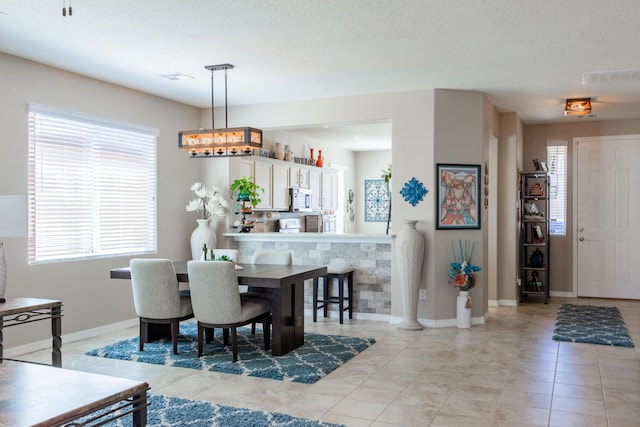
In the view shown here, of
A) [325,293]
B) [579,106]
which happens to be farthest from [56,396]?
[579,106]

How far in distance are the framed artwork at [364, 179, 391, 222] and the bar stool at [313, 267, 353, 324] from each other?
505cm

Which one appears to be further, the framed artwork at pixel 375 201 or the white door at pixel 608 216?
the framed artwork at pixel 375 201

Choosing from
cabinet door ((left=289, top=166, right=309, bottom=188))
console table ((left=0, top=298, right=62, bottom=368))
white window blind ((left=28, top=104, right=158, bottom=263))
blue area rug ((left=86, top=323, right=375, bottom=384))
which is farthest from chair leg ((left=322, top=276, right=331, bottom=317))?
console table ((left=0, top=298, right=62, bottom=368))

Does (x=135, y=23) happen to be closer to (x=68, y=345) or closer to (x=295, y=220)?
(x=68, y=345)

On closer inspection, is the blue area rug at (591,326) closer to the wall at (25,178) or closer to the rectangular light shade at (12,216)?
the wall at (25,178)

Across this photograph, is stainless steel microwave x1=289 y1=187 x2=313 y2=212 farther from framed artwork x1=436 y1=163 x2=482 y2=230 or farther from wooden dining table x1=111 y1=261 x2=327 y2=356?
wooden dining table x1=111 y1=261 x2=327 y2=356

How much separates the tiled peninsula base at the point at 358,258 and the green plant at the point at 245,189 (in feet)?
1.99

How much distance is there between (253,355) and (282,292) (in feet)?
1.98

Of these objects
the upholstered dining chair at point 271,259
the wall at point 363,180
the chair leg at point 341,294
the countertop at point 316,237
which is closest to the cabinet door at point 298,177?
the countertop at point 316,237

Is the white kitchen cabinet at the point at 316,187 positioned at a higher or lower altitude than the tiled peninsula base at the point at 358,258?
higher

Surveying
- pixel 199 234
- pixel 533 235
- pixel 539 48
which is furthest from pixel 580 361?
pixel 199 234

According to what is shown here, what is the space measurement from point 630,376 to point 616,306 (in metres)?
3.69

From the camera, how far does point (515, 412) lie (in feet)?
11.5

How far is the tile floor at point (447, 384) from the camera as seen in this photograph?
11.4ft
